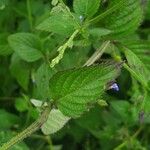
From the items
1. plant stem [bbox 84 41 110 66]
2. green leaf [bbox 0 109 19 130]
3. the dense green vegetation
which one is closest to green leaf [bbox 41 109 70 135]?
the dense green vegetation

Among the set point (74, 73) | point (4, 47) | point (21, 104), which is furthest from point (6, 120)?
point (74, 73)

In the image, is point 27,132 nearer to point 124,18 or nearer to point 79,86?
point 79,86

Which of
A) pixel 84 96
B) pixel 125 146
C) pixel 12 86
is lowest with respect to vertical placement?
pixel 125 146

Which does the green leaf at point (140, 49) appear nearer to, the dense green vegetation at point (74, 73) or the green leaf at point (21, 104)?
the dense green vegetation at point (74, 73)

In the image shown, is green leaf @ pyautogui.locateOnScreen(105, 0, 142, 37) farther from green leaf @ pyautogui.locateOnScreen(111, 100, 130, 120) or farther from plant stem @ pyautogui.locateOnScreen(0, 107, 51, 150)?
green leaf @ pyautogui.locateOnScreen(111, 100, 130, 120)

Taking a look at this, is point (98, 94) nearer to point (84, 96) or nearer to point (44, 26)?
point (84, 96)

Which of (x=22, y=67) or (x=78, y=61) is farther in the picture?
(x=22, y=67)

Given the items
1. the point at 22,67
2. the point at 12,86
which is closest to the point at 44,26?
the point at 22,67
